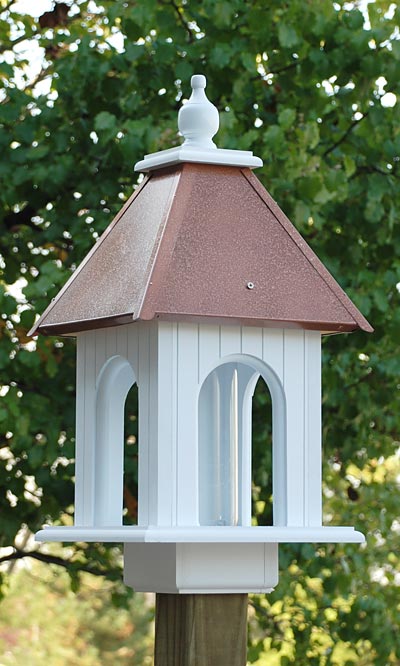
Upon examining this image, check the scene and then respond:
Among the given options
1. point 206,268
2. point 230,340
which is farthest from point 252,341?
point 206,268

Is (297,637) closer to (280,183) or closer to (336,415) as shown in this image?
(336,415)

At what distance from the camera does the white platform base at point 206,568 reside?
2260 millimetres

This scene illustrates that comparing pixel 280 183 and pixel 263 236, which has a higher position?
pixel 280 183

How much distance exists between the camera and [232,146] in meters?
3.84

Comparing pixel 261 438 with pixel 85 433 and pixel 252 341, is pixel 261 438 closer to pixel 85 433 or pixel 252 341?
pixel 85 433

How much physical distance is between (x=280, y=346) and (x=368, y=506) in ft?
10.4

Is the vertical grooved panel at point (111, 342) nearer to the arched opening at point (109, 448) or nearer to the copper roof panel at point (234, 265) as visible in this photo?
the arched opening at point (109, 448)

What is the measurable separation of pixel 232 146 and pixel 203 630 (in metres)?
1.86

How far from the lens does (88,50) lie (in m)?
4.32

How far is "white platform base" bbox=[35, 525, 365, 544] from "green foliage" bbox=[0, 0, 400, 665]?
1.67m

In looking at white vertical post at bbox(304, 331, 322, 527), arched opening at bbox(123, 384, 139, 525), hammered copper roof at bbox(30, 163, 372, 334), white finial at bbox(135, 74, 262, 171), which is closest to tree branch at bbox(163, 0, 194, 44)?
arched opening at bbox(123, 384, 139, 525)

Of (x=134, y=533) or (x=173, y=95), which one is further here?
(x=173, y=95)

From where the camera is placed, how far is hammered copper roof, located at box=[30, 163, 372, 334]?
219 cm

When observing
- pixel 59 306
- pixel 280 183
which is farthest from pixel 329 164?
pixel 59 306
